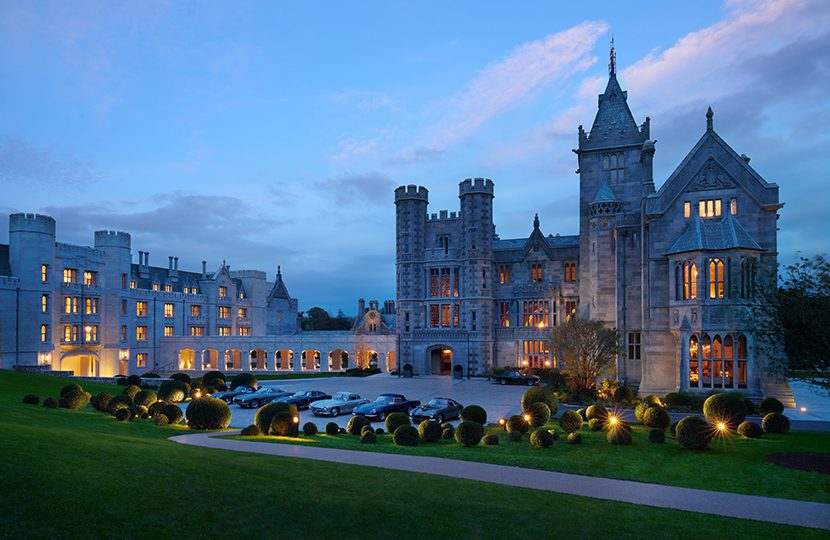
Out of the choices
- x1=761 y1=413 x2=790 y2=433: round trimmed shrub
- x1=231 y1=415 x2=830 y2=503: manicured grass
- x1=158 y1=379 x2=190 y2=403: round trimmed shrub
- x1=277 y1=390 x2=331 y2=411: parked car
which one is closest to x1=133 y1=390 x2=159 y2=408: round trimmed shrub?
x1=158 y1=379 x2=190 y2=403: round trimmed shrub

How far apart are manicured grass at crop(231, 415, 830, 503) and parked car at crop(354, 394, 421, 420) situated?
245 inches

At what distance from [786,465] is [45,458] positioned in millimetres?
23840

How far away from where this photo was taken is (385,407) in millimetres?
33031

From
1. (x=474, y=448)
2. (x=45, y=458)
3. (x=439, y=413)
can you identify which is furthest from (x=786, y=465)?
(x=45, y=458)

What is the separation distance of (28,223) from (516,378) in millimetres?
51605

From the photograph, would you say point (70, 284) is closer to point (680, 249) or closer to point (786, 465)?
point (680, 249)

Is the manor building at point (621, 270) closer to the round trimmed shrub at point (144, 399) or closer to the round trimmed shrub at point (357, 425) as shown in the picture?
the round trimmed shrub at point (357, 425)

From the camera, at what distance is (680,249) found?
36.9m

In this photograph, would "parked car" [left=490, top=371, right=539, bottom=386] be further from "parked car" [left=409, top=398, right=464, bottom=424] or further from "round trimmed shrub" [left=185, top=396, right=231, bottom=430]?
"round trimmed shrub" [left=185, top=396, right=231, bottom=430]

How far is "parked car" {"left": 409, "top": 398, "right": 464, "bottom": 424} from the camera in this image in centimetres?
3034

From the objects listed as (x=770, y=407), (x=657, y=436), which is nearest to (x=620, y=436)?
(x=657, y=436)

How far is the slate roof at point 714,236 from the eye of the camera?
3522 cm

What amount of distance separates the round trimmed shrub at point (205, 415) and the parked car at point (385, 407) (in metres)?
8.47

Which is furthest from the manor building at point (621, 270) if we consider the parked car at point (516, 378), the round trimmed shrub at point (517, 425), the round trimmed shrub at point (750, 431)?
the round trimmed shrub at point (517, 425)
